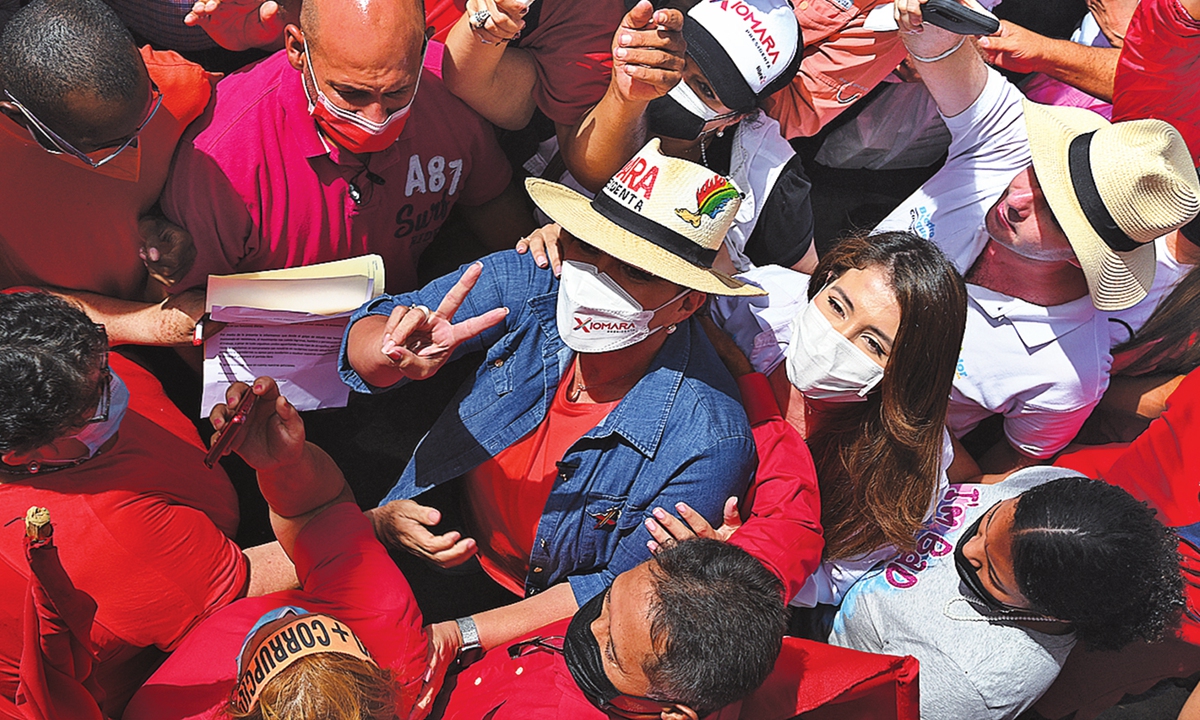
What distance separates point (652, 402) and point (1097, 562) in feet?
4.60

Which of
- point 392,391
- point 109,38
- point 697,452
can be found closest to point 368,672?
point 697,452

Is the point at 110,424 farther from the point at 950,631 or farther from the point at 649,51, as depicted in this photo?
the point at 950,631

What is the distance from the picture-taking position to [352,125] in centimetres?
284

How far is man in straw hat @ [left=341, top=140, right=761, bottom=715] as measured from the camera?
2670mm

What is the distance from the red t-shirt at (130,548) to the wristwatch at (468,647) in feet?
2.46

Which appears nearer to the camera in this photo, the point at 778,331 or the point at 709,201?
the point at 709,201

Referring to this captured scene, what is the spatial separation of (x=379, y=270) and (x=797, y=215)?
179cm

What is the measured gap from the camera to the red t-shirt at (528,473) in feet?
9.77

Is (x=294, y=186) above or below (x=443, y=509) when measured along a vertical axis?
above

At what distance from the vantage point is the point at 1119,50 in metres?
3.90

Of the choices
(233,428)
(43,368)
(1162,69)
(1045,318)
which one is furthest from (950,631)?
(43,368)

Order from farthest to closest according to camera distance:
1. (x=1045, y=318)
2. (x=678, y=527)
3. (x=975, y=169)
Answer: (x=975, y=169)
(x=1045, y=318)
(x=678, y=527)

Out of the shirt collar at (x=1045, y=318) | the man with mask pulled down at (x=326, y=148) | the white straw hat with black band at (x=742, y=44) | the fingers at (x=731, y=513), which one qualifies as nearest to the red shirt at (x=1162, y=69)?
the shirt collar at (x=1045, y=318)

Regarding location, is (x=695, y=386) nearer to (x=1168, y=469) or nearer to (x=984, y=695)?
(x=984, y=695)
